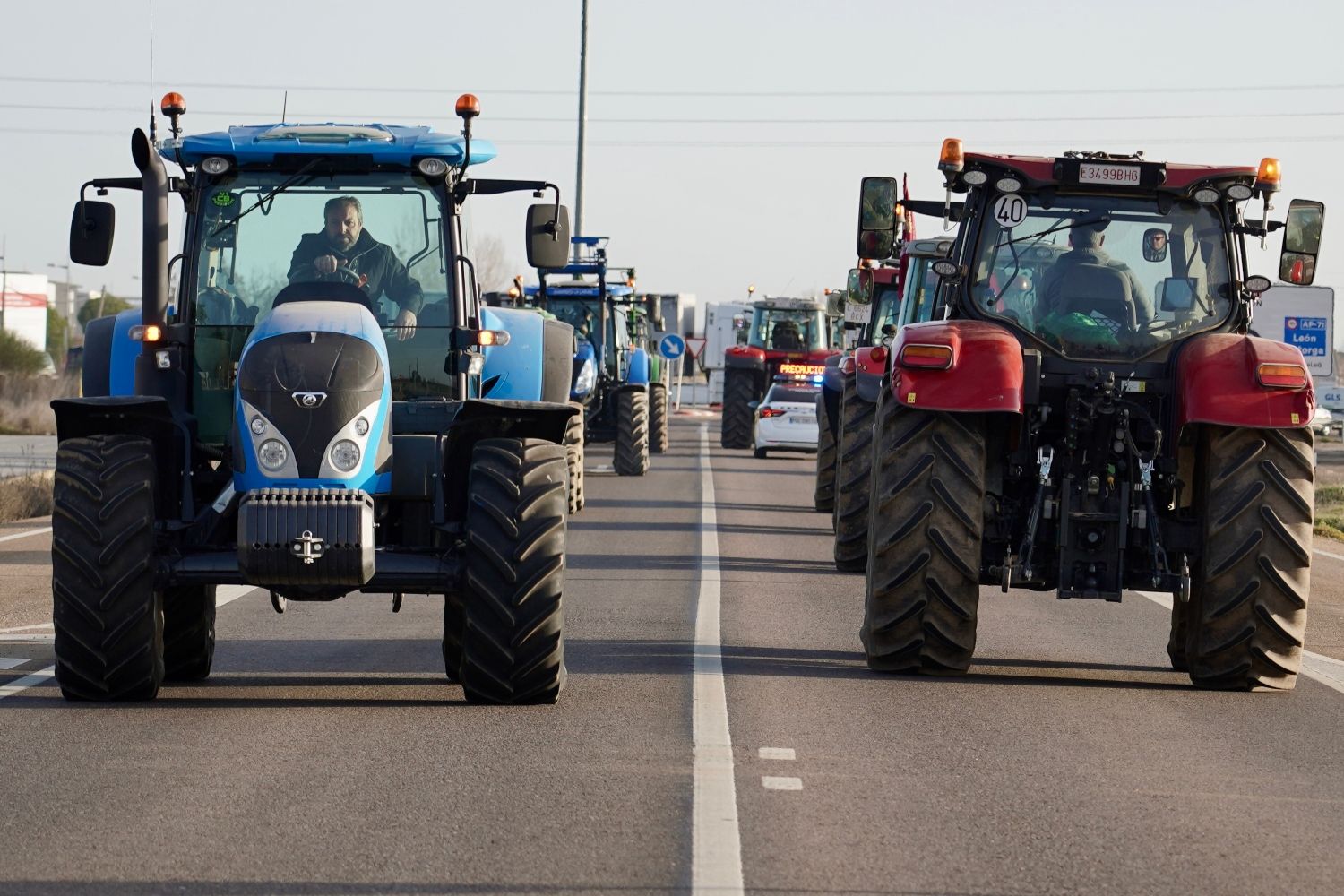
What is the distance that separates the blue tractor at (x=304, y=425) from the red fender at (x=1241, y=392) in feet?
10.5

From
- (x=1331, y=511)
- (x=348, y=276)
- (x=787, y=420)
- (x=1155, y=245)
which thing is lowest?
(x=1331, y=511)

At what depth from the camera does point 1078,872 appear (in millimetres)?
6434

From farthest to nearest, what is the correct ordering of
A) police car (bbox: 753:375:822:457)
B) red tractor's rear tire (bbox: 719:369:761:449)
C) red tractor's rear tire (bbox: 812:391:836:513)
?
red tractor's rear tire (bbox: 719:369:761:449), police car (bbox: 753:375:822:457), red tractor's rear tire (bbox: 812:391:836:513)

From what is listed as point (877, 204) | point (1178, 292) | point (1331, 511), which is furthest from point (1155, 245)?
point (1331, 511)

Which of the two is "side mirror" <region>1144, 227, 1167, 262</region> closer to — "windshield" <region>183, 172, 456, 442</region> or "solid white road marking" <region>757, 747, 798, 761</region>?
"windshield" <region>183, 172, 456, 442</region>

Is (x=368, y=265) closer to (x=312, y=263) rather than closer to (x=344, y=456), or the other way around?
(x=312, y=263)

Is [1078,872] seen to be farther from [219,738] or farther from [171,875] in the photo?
[219,738]

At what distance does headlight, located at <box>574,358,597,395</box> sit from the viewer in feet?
89.4

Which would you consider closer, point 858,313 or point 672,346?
point 858,313

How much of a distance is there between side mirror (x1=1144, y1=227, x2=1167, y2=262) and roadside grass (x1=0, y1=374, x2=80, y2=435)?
36382 millimetres

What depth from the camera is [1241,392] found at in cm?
1047

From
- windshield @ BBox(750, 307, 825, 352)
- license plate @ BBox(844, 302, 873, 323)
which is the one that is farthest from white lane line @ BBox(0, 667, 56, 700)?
windshield @ BBox(750, 307, 825, 352)

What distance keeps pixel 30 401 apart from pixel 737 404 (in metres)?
21.6

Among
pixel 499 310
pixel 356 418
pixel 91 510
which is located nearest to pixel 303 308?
pixel 356 418
